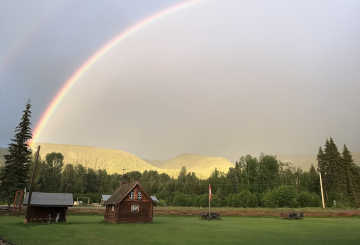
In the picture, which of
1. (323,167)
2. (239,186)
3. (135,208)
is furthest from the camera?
(239,186)

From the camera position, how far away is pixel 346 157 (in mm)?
89250

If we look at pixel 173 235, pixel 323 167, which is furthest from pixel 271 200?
pixel 173 235

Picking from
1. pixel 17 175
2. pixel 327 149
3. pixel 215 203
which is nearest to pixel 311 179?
pixel 327 149

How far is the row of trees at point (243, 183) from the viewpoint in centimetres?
6241

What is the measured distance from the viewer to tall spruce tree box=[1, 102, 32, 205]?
5956 centimetres

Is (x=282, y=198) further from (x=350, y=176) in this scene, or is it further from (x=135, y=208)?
(x=135, y=208)

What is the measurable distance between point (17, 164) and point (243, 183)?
246 ft

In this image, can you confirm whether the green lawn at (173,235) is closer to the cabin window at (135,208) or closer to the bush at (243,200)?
the cabin window at (135,208)

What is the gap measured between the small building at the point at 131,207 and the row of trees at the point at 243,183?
13429mm

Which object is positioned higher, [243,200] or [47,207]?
[243,200]

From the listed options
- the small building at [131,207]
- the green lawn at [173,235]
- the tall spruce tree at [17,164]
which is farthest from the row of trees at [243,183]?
the green lawn at [173,235]

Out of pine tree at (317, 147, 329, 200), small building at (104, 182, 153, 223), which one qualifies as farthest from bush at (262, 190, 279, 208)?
small building at (104, 182, 153, 223)

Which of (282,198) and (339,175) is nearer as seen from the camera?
(282,198)

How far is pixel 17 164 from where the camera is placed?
60875 mm
